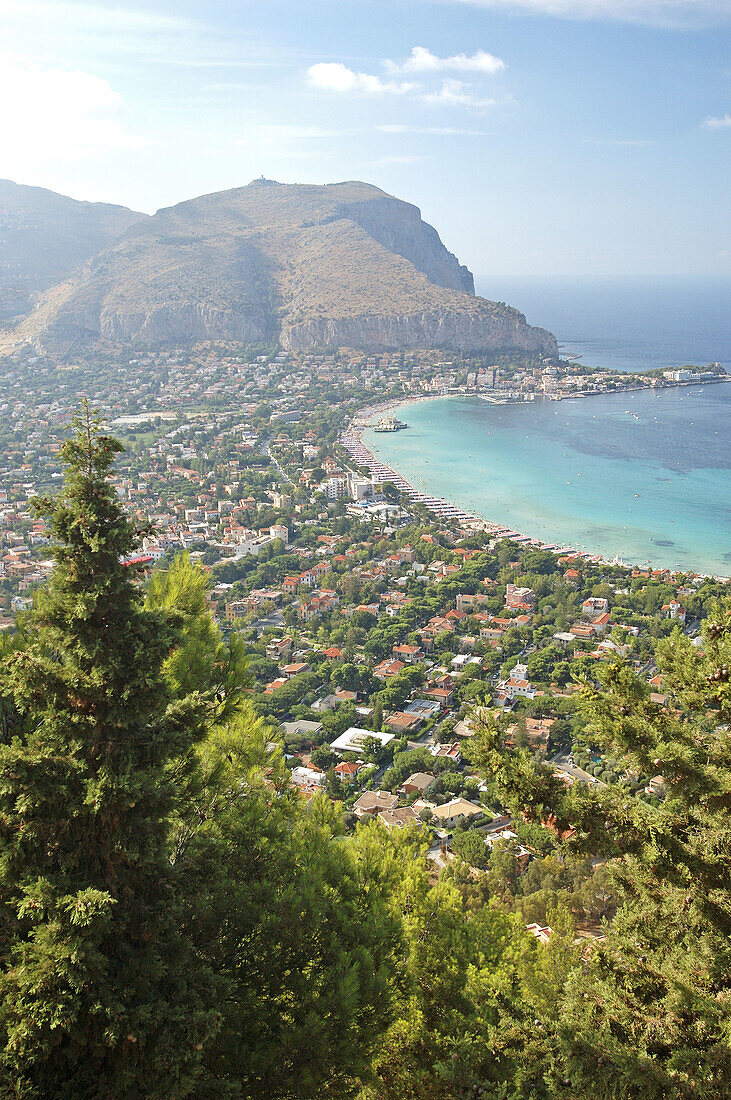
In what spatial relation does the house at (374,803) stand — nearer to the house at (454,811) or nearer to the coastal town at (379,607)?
the coastal town at (379,607)

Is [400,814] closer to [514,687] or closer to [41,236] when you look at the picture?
[514,687]

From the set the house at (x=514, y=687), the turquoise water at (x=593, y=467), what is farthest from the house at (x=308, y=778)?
the turquoise water at (x=593, y=467)

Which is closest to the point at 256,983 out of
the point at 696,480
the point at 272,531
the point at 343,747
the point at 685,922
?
the point at 685,922

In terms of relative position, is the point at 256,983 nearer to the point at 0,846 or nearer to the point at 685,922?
the point at 0,846

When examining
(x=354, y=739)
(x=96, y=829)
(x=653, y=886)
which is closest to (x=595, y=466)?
(x=354, y=739)

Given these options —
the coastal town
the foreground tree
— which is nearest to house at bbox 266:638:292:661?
the coastal town

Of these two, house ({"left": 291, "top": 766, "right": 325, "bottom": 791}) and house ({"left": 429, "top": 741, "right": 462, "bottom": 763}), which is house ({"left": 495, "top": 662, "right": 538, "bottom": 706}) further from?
house ({"left": 291, "top": 766, "right": 325, "bottom": 791})
